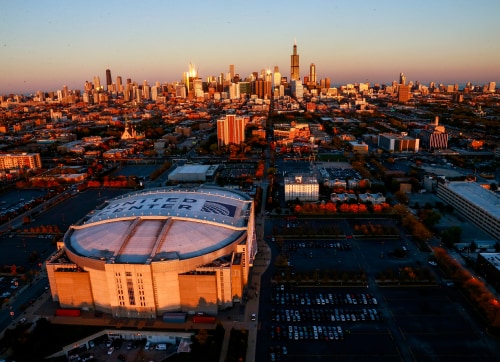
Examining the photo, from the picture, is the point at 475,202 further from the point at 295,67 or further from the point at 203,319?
the point at 295,67

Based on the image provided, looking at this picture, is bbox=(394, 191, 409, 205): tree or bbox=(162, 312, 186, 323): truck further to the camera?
bbox=(394, 191, 409, 205): tree

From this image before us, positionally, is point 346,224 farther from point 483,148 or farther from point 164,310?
point 483,148

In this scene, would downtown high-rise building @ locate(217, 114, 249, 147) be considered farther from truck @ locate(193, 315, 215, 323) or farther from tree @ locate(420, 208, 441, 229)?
truck @ locate(193, 315, 215, 323)

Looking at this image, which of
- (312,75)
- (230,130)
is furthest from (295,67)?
(230,130)

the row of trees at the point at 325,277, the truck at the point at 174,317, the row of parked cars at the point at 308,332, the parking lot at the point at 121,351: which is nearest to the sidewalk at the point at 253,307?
the row of parked cars at the point at 308,332

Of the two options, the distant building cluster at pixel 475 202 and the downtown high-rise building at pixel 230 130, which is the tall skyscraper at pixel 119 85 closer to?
the downtown high-rise building at pixel 230 130

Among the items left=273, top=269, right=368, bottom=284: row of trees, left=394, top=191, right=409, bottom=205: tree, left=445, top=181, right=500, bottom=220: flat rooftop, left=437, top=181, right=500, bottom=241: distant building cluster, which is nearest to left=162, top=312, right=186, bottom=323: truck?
left=273, top=269, right=368, bottom=284: row of trees

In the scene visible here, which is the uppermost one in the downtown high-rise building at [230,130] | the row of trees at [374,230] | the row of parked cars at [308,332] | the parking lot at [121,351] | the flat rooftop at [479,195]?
the downtown high-rise building at [230,130]
